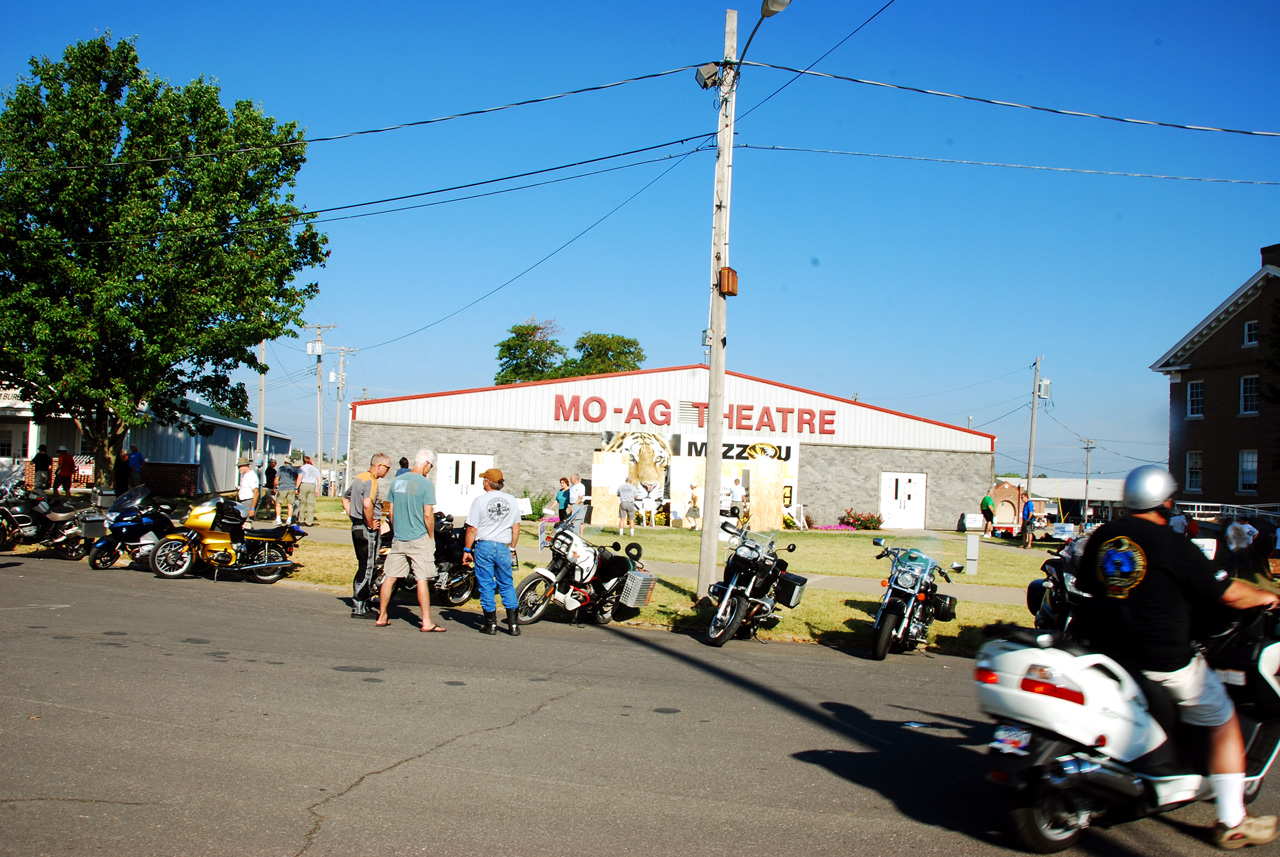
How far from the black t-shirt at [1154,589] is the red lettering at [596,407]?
3165 centimetres

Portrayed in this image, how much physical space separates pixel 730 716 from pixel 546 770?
1.91 metres

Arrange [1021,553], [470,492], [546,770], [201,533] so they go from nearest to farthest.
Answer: [546,770], [201,533], [1021,553], [470,492]

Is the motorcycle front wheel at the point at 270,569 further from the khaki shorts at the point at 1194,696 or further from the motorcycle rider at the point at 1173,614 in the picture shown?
the khaki shorts at the point at 1194,696

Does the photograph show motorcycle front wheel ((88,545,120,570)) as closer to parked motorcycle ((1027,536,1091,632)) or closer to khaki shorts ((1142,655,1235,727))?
parked motorcycle ((1027,536,1091,632))

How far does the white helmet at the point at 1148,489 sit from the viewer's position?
4.35 metres

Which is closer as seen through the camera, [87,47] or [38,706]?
[38,706]

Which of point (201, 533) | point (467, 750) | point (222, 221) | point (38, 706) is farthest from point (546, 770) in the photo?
point (222, 221)

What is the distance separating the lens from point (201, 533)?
1343 cm

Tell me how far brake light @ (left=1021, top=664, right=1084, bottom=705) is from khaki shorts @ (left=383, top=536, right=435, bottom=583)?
280 inches

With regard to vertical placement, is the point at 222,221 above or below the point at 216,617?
above

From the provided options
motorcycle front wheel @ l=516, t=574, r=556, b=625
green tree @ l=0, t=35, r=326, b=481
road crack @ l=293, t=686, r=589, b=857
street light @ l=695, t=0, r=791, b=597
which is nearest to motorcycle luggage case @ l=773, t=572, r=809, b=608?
street light @ l=695, t=0, r=791, b=597

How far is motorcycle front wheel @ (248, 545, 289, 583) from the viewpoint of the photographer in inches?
537

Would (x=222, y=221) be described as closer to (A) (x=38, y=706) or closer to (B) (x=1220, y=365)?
(A) (x=38, y=706)

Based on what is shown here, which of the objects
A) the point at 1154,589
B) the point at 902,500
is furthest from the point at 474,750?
the point at 902,500
